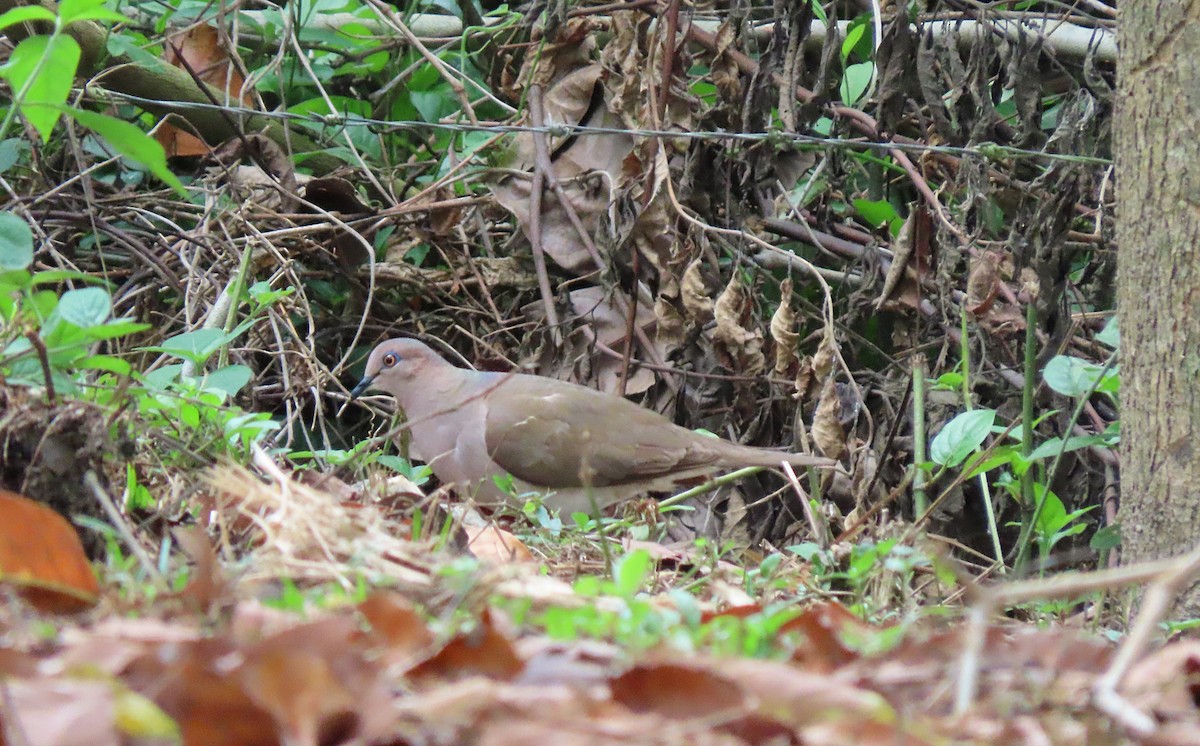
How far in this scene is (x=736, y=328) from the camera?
504cm

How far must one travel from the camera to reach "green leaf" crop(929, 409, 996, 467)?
379 centimetres

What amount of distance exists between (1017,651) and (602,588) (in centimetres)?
67

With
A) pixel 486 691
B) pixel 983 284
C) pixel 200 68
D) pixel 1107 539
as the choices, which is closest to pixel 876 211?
pixel 983 284

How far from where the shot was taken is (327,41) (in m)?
7.13

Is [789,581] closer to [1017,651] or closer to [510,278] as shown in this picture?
[1017,651]

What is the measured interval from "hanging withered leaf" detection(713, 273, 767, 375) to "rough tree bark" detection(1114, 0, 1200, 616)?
2037mm

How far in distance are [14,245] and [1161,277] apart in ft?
8.13

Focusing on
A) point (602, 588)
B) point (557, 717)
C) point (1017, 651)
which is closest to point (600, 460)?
point (602, 588)

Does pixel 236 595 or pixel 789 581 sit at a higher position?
pixel 236 595

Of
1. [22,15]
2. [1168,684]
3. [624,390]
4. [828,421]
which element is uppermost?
[22,15]

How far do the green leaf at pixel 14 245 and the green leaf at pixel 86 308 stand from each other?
0.78 ft

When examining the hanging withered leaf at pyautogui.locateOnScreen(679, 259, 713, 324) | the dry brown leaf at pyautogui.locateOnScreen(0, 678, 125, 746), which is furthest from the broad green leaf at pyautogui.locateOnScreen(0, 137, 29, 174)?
the dry brown leaf at pyautogui.locateOnScreen(0, 678, 125, 746)

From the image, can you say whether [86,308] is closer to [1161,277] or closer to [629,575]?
[629,575]

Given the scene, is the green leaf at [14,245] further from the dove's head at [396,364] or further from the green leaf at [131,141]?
the dove's head at [396,364]
